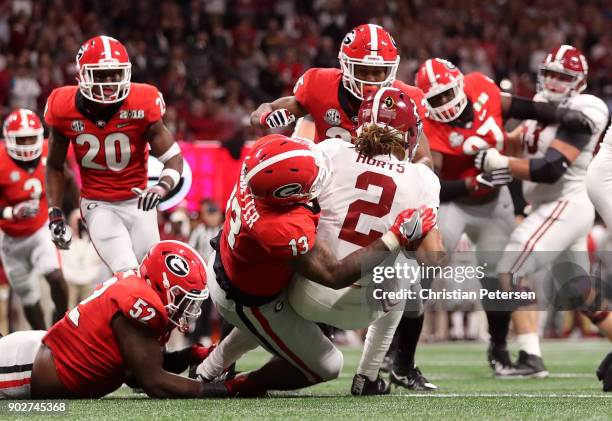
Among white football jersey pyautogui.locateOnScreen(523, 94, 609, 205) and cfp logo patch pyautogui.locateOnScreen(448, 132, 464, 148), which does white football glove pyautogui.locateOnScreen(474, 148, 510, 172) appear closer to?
cfp logo patch pyautogui.locateOnScreen(448, 132, 464, 148)

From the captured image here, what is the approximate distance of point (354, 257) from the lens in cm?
433

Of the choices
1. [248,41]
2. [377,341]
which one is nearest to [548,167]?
[377,341]

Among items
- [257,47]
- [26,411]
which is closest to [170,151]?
[26,411]

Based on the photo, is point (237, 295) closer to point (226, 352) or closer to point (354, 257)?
point (226, 352)

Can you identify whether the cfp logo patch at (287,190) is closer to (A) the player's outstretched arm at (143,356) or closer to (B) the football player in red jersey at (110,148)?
(A) the player's outstretched arm at (143,356)

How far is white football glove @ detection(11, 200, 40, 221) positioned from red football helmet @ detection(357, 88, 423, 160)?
3851mm

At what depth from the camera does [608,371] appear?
5.10 meters

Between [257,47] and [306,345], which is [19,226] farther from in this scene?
[257,47]

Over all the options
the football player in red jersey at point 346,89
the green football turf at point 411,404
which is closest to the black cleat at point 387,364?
the green football turf at point 411,404

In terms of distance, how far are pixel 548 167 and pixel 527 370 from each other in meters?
1.23

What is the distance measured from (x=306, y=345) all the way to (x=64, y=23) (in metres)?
9.54

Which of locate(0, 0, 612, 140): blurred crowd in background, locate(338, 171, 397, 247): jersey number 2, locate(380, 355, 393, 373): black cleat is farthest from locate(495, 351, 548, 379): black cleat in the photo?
locate(0, 0, 612, 140): blurred crowd in background

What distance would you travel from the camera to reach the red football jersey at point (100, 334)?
4.48 m

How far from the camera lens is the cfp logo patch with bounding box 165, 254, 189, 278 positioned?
182 inches
